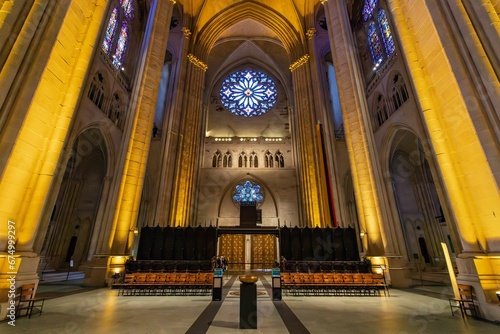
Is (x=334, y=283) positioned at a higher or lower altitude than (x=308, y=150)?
lower

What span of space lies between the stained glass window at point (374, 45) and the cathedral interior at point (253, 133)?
5.1 inches

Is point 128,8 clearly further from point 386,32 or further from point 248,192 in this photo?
point 386,32

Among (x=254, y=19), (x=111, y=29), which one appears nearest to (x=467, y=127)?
(x=111, y=29)

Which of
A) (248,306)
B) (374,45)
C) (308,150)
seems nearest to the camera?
(248,306)

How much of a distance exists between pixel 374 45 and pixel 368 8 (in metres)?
2.76

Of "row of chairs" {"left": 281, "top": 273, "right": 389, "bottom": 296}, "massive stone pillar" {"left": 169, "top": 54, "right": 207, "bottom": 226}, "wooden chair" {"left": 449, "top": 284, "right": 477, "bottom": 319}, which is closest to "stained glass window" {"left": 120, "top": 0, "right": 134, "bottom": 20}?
"massive stone pillar" {"left": 169, "top": 54, "right": 207, "bottom": 226}

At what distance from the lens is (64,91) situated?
5.66 metres

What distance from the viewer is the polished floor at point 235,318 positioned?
141 inches

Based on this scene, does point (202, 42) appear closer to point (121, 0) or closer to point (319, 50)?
point (121, 0)

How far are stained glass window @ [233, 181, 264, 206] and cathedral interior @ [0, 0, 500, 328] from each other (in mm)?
124

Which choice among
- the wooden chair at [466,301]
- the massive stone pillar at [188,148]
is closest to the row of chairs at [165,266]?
the massive stone pillar at [188,148]

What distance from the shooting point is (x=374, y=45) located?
14562 millimetres

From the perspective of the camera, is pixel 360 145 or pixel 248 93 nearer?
pixel 360 145

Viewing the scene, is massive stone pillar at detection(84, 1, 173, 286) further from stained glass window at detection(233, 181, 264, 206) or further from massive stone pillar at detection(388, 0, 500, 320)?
stained glass window at detection(233, 181, 264, 206)
